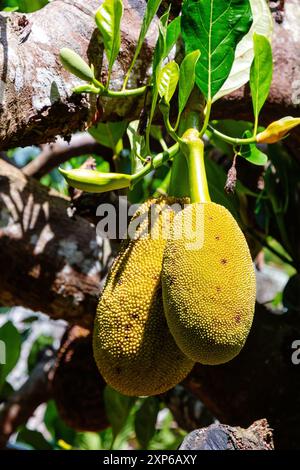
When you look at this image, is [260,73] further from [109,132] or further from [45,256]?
[45,256]

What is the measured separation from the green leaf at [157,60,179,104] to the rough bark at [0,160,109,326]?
498mm

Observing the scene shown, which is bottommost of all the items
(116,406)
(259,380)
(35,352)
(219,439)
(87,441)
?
(87,441)

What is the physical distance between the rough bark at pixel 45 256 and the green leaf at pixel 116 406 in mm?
175

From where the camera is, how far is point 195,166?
780mm

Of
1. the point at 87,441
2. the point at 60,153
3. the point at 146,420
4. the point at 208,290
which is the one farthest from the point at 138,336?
the point at 87,441

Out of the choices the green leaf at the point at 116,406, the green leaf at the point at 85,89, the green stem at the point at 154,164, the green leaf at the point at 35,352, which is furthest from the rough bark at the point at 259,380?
the green leaf at the point at 35,352

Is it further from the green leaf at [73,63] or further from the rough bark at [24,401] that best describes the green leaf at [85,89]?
the rough bark at [24,401]

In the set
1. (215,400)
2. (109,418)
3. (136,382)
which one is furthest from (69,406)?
(136,382)

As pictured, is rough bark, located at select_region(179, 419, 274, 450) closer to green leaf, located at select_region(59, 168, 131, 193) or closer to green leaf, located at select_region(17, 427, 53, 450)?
green leaf, located at select_region(59, 168, 131, 193)

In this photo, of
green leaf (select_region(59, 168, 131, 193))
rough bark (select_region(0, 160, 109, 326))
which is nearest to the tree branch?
rough bark (select_region(0, 160, 109, 326))

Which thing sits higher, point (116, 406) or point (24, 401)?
point (116, 406)

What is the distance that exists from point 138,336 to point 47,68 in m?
0.31

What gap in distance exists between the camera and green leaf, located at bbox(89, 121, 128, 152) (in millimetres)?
1116

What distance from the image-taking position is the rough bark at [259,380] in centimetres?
114
